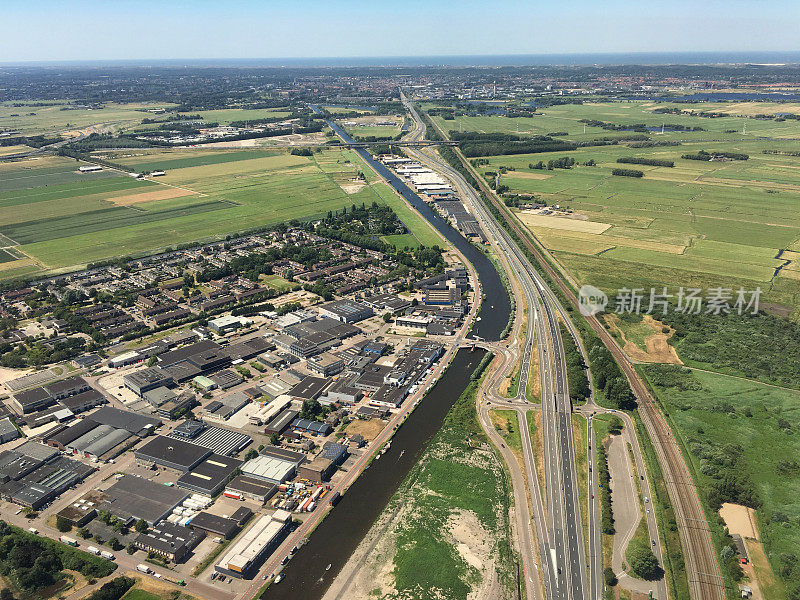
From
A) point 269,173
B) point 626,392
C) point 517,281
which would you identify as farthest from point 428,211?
point 626,392

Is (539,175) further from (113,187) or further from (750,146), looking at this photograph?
(113,187)

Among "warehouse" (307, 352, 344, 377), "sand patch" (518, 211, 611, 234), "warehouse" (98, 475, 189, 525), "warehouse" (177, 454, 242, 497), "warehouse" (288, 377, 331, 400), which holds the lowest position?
"warehouse" (98, 475, 189, 525)

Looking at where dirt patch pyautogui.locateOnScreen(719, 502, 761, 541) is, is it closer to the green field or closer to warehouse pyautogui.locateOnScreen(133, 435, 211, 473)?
the green field

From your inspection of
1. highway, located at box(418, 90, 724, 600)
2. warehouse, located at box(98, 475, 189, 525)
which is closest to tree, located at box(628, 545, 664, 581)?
highway, located at box(418, 90, 724, 600)

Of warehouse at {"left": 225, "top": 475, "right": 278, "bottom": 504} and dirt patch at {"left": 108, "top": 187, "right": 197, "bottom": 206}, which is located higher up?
dirt patch at {"left": 108, "top": 187, "right": 197, "bottom": 206}

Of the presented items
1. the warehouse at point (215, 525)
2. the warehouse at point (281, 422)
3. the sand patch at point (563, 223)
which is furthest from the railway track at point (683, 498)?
the sand patch at point (563, 223)

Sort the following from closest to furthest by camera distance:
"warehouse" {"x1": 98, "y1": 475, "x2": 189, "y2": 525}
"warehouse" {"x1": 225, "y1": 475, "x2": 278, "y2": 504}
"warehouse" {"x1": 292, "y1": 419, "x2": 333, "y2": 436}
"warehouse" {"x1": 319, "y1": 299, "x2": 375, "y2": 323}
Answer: "warehouse" {"x1": 98, "y1": 475, "x2": 189, "y2": 525}, "warehouse" {"x1": 225, "y1": 475, "x2": 278, "y2": 504}, "warehouse" {"x1": 292, "y1": 419, "x2": 333, "y2": 436}, "warehouse" {"x1": 319, "y1": 299, "x2": 375, "y2": 323}

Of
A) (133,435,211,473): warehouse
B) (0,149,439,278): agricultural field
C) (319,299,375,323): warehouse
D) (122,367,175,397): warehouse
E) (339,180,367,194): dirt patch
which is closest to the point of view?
(133,435,211,473): warehouse
